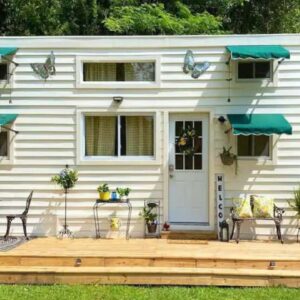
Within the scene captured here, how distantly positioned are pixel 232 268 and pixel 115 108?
3.35 metres

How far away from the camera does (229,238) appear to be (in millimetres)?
7516

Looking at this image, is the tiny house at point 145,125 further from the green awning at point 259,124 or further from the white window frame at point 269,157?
the green awning at point 259,124

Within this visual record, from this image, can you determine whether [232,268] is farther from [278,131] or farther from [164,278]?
[278,131]

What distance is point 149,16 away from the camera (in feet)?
48.2

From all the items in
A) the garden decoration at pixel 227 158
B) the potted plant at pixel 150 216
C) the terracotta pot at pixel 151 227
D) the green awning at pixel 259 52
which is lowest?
the terracotta pot at pixel 151 227

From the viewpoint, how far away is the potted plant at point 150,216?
7.73 metres

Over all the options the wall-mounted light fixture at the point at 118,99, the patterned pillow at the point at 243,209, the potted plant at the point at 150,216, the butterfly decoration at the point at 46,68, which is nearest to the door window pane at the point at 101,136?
the wall-mounted light fixture at the point at 118,99

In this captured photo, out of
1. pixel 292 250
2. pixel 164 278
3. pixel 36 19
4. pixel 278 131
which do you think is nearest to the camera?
pixel 164 278

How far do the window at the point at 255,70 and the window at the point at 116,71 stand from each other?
4.99 ft

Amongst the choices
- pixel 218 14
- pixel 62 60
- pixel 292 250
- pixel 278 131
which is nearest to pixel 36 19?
pixel 218 14

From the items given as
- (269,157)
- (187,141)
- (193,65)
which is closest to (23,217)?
(187,141)

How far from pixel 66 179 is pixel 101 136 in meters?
0.96

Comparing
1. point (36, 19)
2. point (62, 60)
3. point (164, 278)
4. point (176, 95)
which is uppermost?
point (36, 19)

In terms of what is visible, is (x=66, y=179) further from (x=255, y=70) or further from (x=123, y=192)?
(x=255, y=70)
